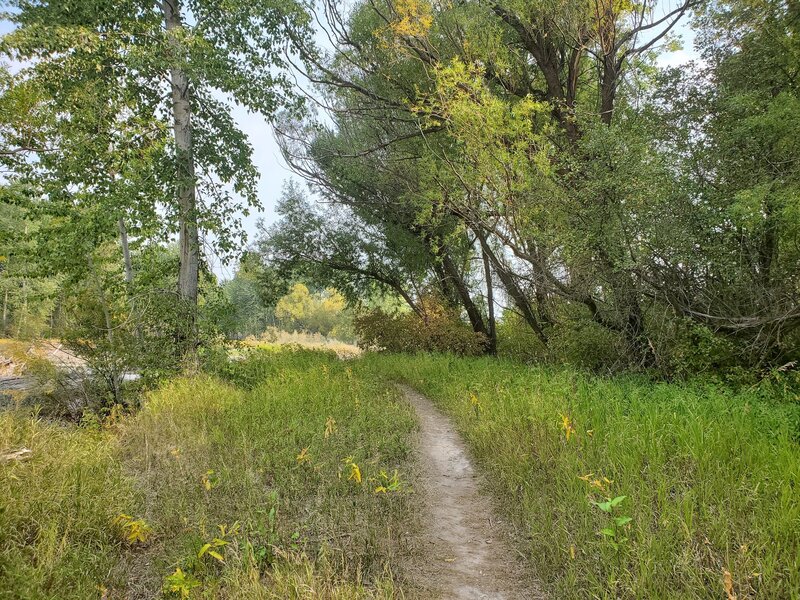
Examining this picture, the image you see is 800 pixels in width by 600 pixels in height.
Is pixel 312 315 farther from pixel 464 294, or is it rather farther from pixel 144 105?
pixel 144 105

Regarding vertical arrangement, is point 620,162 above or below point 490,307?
above

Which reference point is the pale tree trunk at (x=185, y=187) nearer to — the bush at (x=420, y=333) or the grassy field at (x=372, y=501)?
the grassy field at (x=372, y=501)

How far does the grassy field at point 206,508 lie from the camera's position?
2527 millimetres

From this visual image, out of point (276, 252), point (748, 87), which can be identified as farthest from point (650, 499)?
point (276, 252)

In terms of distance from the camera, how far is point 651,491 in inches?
120

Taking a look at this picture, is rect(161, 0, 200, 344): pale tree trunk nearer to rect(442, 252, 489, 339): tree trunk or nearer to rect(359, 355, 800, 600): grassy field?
rect(359, 355, 800, 600): grassy field

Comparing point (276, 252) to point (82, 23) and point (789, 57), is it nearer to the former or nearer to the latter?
point (82, 23)

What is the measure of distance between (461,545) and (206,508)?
203 centimetres

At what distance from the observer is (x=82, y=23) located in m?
8.17

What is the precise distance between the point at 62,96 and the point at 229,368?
19.9 feet

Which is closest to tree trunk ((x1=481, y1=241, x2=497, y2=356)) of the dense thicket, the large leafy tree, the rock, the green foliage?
the dense thicket

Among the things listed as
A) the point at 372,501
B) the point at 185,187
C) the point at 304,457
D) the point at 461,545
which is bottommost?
the point at 461,545

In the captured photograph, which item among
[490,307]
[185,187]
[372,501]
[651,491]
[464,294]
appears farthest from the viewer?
[464,294]

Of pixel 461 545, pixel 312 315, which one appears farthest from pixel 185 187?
pixel 312 315
